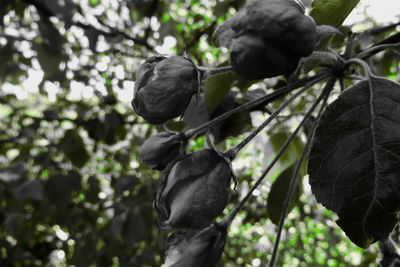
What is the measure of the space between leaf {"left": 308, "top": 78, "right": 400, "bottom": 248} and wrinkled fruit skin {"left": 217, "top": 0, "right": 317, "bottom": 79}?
16 centimetres

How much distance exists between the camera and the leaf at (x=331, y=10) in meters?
0.70

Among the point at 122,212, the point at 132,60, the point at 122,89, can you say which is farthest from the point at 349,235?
the point at 132,60

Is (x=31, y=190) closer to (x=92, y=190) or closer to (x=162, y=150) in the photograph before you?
(x=92, y=190)

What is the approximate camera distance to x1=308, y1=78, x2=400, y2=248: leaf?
56cm

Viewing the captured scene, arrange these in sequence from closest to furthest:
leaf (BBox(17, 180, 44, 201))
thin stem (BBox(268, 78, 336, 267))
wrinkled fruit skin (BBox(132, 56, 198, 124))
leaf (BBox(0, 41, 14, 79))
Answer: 1. wrinkled fruit skin (BBox(132, 56, 198, 124))
2. thin stem (BBox(268, 78, 336, 267))
3. leaf (BBox(0, 41, 14, 79))
4. leaf (BBox(17, 180, 44, 201))

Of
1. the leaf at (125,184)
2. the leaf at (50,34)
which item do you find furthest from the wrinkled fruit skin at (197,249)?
the leaf at (125,184)

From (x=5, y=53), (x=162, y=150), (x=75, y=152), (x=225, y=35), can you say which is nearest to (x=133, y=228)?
(x=75, y=152)

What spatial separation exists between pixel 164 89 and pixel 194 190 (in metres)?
0.15

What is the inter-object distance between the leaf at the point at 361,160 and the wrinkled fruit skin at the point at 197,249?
6.4 inches

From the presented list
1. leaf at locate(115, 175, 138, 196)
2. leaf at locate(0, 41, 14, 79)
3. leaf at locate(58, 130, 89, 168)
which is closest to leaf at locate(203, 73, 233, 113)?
leaf at locate(115, 175, 138, 196)

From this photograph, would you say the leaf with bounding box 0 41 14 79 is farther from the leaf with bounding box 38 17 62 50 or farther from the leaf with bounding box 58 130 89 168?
the leaf with bounding box 38 17 62 50

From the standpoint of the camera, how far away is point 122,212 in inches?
86.2

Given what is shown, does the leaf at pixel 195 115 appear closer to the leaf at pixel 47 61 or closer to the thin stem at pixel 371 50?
the thin stem at pixel 371 50

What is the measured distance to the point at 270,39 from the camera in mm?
470
